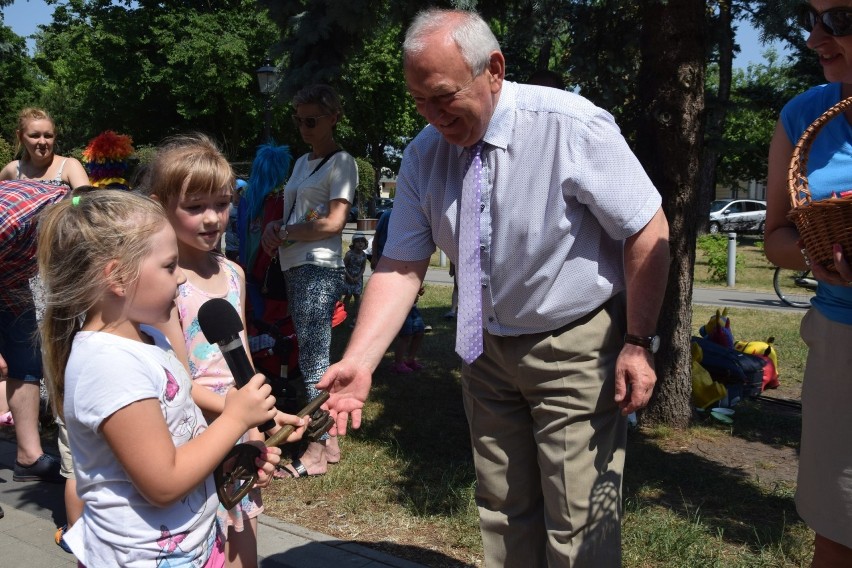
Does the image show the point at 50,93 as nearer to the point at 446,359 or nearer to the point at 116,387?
the point at 446,359

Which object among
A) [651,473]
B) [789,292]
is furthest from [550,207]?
[789,292]

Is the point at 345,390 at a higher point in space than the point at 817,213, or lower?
lower

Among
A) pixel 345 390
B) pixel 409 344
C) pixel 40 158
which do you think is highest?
pixel 40 158

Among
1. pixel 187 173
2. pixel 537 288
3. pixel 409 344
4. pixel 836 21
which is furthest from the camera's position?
pixel 409 344

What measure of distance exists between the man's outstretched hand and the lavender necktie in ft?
1.27

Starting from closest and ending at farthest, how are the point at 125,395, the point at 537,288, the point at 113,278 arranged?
the point at 125,395 → the point at 113,278 → the point at 537,288

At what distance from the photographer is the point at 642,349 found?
250cm

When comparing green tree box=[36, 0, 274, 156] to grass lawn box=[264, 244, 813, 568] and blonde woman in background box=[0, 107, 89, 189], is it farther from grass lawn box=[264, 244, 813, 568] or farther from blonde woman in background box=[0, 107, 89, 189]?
grass lawn box=[264, 244, 813, 568]

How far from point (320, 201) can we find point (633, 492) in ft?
7.98

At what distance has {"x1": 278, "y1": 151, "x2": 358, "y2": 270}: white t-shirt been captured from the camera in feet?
15.6

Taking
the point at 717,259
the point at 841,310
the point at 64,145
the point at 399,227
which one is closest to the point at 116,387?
the point at 399,227

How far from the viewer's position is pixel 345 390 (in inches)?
102

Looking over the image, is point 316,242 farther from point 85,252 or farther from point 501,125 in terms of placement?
point 85,252

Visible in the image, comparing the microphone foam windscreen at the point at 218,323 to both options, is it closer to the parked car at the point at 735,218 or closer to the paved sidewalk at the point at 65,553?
the paved sidewalk at the point at 65,553
